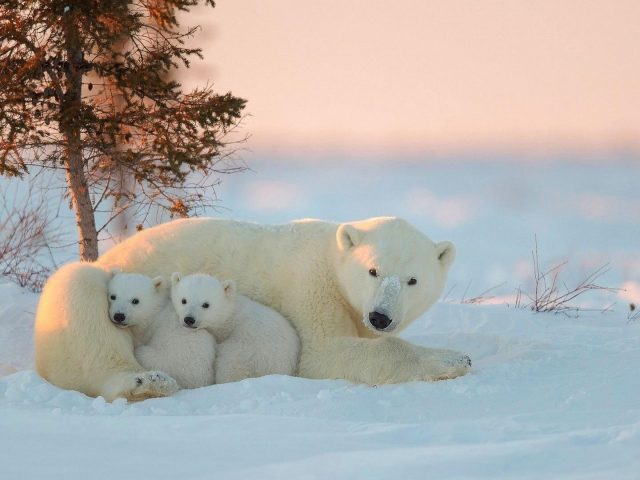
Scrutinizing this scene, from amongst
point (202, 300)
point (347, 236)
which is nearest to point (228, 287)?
point (202, 300)

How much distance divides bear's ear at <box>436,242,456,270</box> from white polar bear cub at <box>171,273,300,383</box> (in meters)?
1.05

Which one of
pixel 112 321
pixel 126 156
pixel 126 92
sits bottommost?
pixel 112 321

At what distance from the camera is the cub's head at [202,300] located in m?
5.26

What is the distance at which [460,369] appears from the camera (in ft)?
17.3

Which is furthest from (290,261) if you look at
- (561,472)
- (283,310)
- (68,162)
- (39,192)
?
(39,192)

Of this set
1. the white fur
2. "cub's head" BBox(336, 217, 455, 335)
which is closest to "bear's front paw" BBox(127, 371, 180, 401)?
the white fur

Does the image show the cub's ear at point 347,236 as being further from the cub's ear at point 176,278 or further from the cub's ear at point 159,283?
the cub's ear at point 159,283

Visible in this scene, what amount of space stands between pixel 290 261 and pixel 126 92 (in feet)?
11.0

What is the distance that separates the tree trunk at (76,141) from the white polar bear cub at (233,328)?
9.61 ft

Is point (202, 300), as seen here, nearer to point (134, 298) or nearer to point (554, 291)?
point (134, 298)

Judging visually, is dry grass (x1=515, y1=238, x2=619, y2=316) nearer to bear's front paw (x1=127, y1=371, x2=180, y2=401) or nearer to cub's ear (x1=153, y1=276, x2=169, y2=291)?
cub's ear (x1=153, y1=276, x2=169, y2=291)

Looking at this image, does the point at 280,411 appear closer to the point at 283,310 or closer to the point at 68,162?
the point at 283,310

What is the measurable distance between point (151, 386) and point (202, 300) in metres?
0.63

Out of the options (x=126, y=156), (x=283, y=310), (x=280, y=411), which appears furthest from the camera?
(x=126, y=156)
